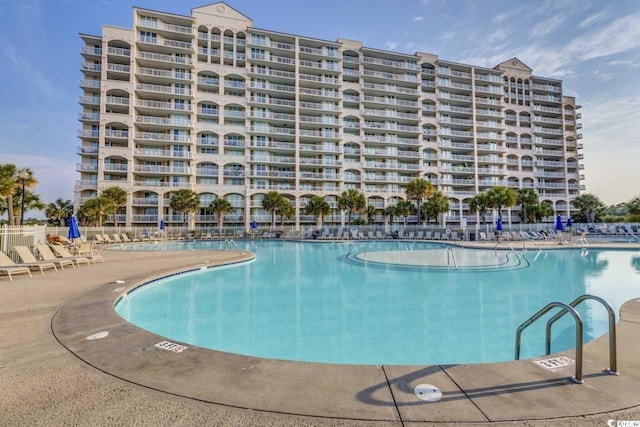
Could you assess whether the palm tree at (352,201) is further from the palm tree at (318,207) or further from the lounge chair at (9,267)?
the lounge chair at (9,267)

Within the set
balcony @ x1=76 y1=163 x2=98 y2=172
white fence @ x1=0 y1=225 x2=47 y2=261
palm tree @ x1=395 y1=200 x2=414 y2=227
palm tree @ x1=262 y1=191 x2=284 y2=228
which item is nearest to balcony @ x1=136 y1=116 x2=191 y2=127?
balcony @ x1=76 y1=163 x2=98 y2=172

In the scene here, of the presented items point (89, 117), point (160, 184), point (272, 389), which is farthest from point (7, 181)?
point (272, 389)

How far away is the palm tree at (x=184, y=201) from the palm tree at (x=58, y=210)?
72.8ft

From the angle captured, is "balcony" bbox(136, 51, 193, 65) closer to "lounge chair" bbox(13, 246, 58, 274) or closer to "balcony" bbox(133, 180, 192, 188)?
"balcony" bbox(133, 180, 192, 188)

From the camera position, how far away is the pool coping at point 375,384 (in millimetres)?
2330

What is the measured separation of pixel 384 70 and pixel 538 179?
112 feet

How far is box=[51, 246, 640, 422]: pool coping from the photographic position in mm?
2330

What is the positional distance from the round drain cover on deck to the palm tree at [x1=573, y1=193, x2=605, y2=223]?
61843 mm

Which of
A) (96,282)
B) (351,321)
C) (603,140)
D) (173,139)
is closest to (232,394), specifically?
(351,321)

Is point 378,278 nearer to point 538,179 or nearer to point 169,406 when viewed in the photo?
point 169,406

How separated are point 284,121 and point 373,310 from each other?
128ft

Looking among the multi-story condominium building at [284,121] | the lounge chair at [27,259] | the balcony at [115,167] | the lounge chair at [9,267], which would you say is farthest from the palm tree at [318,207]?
the lounge chair at [9,267]

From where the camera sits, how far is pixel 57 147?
39.0 m

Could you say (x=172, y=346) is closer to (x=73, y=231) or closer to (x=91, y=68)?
(x=73, y=231)
